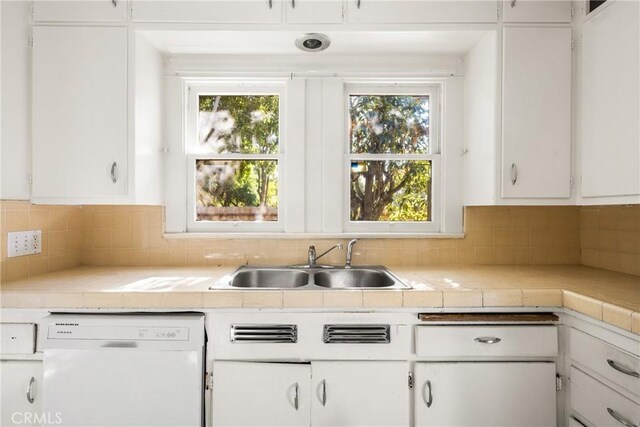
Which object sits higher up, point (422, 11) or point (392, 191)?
point (422, 11)

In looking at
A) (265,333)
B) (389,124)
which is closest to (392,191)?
(389,124)

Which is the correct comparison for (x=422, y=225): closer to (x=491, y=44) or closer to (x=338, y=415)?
(x=491, y=44)

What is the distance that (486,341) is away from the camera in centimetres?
150

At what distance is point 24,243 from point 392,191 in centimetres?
200

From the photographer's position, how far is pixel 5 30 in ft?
5.50

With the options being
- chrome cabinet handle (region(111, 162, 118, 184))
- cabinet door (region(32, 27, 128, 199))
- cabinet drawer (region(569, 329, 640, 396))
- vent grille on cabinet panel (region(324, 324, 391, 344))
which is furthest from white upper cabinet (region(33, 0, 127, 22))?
cabinet drawer (region(569, 329, 640, 396))

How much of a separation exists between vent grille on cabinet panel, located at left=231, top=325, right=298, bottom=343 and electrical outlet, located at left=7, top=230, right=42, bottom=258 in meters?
1.16

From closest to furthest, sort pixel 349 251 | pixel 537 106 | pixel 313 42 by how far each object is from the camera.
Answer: pixel 537 106 < pixel 313 42 < pixel 349 251

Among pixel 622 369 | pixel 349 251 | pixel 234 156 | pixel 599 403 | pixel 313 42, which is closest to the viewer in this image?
pixel 622 369

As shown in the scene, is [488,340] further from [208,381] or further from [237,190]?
[237,190]

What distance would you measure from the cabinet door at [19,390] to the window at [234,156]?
1009mm

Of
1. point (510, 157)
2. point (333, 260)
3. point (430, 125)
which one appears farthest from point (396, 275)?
point (430, 125)

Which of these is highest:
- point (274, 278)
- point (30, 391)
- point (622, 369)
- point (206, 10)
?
point (206, 10)

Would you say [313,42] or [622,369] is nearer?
[622,369]
